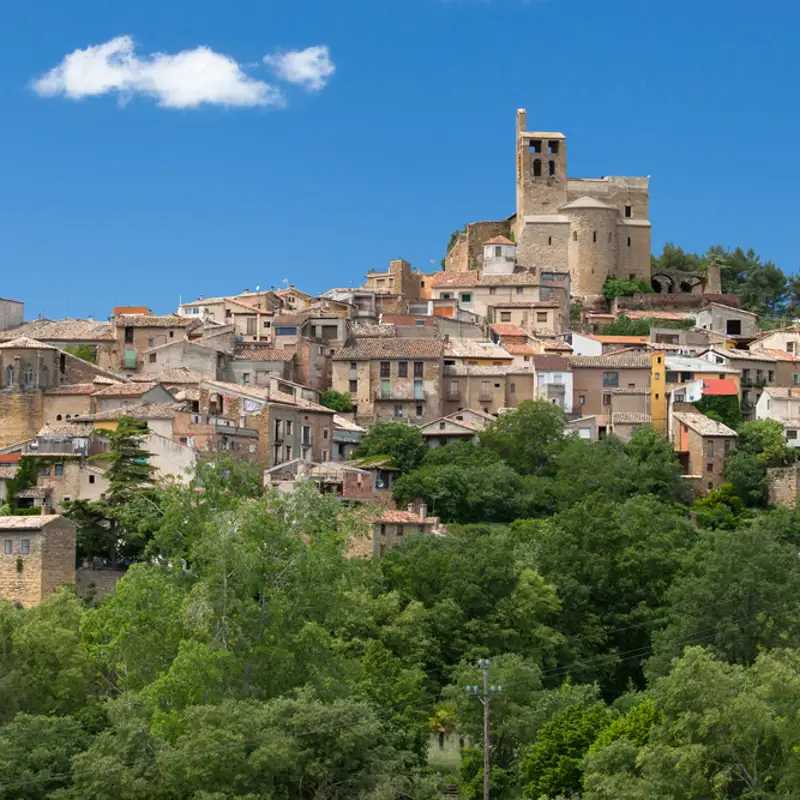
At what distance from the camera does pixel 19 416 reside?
78375 millimetres

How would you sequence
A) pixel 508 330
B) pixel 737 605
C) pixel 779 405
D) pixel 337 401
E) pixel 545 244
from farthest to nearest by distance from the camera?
pixel 545 244 → pixel 508 330 → pixel 779 405 → pixel 337 401 → pixel 737 605

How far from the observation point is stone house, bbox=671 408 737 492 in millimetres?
82375

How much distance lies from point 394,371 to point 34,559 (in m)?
28.2

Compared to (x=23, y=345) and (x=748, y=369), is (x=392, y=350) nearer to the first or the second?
(x=23, y=345)

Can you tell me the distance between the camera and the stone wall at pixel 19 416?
78.0 meters

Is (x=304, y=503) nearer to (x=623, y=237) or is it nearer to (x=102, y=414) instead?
(x=102, y=414)

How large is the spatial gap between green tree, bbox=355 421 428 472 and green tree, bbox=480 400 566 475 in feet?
10.2

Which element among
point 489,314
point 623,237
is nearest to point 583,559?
point 489,314

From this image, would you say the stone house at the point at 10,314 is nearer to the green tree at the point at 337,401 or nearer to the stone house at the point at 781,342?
the green tree at the point at 337,401

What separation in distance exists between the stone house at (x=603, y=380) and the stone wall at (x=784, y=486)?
8505 millimetres

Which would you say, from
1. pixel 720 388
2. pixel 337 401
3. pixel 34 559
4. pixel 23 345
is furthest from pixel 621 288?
pixel 34 559

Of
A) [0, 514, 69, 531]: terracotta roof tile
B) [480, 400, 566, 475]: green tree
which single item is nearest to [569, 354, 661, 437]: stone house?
[480, 400, 566, 475]: green tree

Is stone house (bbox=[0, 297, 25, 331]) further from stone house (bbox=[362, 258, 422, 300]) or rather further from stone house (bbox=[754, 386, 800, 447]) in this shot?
stone house (bbox=[754, 386, 800, 447])

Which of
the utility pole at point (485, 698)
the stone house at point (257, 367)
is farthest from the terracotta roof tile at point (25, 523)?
the stone house at point (257, 367)
